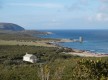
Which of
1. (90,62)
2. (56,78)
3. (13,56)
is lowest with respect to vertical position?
(13,56)

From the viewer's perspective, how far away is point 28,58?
6994 cm

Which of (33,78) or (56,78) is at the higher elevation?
(56,78)

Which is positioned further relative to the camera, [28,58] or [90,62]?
[28,58]

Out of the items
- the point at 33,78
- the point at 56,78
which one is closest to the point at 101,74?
the point at 56,78

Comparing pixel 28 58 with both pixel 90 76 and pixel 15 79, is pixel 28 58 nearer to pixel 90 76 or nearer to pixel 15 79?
pixel 15 79

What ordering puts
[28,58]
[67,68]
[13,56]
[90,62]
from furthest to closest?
[13,56]
[28,58]
[67,68]
[90,62]

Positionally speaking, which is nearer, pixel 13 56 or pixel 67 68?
pixel 67 68

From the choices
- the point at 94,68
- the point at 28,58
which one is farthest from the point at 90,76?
the point at 28,58

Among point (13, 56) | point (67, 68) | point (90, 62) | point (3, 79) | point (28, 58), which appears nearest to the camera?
point (90, 62)

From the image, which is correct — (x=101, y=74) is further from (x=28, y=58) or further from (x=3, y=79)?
(x=28, y=58)

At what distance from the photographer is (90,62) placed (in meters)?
22.8

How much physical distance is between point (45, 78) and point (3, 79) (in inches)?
463

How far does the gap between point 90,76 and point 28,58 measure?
47662mm

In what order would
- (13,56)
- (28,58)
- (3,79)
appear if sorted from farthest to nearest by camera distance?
(13,56) → (28,58) → (3,79)
